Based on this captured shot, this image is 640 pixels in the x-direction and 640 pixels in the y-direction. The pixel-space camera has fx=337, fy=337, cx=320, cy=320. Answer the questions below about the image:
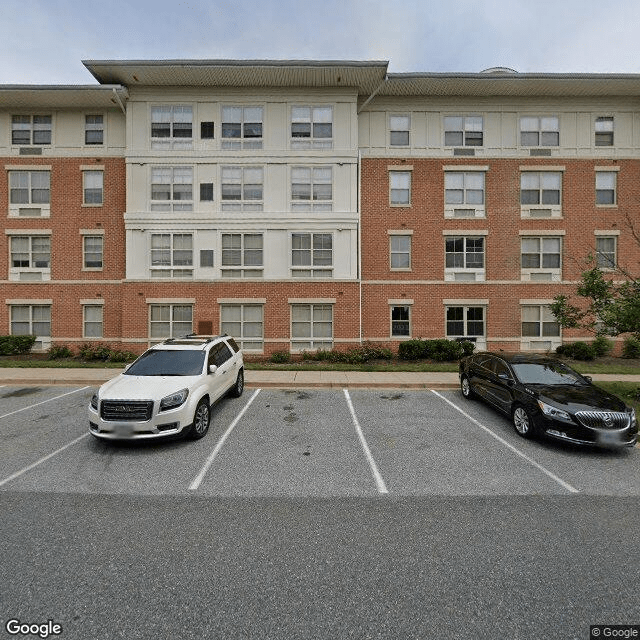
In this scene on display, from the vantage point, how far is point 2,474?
5293 mm

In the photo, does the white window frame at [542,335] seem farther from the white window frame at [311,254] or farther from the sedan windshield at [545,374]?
the white window frame at [311,254]

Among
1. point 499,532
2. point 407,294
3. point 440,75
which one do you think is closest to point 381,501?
point 499,532

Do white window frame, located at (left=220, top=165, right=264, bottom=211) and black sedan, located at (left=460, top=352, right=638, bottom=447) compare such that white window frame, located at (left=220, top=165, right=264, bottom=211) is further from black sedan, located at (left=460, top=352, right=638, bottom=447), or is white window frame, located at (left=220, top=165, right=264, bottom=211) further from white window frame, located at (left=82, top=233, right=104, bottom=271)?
black sedan, located at (left=460, top=352, right=638, bottom=447)

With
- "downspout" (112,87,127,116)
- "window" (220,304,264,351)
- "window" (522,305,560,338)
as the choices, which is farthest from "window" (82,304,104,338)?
"window" (522,305,560,338)

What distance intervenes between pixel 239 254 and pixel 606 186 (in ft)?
61.6

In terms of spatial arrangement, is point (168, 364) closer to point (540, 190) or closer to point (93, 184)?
point (93, 184)

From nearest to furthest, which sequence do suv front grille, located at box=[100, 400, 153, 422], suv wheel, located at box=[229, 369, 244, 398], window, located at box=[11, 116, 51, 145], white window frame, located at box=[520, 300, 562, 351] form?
suv front grille, located at box=[100, 400, 153, 422], suv wheel, located at box=[229, 369, 244, 398], white window frame, located at box=[520, 300, 562, 351], window, located at box=[11, 116, 51, 145]

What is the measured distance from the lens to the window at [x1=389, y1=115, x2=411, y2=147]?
1702 centimetres

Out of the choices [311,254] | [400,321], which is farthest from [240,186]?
[400,321]

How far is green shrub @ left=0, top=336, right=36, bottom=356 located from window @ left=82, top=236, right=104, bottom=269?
4.41 metres

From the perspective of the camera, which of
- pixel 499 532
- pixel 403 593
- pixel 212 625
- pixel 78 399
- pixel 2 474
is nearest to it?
pixel 212 625

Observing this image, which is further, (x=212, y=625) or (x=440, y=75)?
(x=440, y=75)

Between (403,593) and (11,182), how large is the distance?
2360 cm

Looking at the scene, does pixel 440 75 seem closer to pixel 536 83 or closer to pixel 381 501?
pixel 536 83
